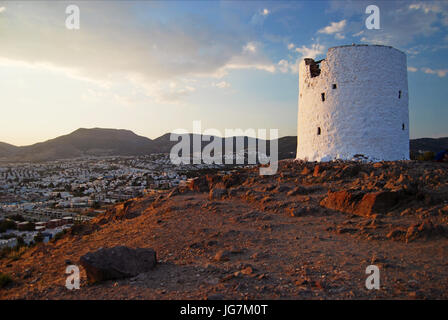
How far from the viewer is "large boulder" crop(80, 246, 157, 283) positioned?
15.4ft

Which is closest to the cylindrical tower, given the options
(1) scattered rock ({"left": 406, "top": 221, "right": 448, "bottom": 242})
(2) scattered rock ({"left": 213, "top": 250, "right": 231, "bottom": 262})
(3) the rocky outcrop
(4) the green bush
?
(3) the rocky outcrop

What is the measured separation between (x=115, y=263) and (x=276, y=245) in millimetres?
3075

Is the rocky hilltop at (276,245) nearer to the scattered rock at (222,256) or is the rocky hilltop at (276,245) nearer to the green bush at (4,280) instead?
the scattered rock at (222,256)

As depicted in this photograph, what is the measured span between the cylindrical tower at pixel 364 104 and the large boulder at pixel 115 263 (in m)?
11.4

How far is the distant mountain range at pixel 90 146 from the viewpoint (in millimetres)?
80231

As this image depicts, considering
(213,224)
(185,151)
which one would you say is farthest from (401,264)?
(185,151)

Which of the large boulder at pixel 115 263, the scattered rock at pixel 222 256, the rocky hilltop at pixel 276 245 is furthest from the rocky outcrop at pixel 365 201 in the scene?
the large boulder at pixel 115 263

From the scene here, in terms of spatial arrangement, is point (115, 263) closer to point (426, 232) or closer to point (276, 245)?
point (276, 245)

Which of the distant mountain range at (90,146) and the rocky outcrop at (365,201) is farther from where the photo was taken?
the distant mountain range at (90,146)

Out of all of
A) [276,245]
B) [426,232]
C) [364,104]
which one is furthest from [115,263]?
[364,104]

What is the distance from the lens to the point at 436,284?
389cm

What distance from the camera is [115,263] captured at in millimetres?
4789
